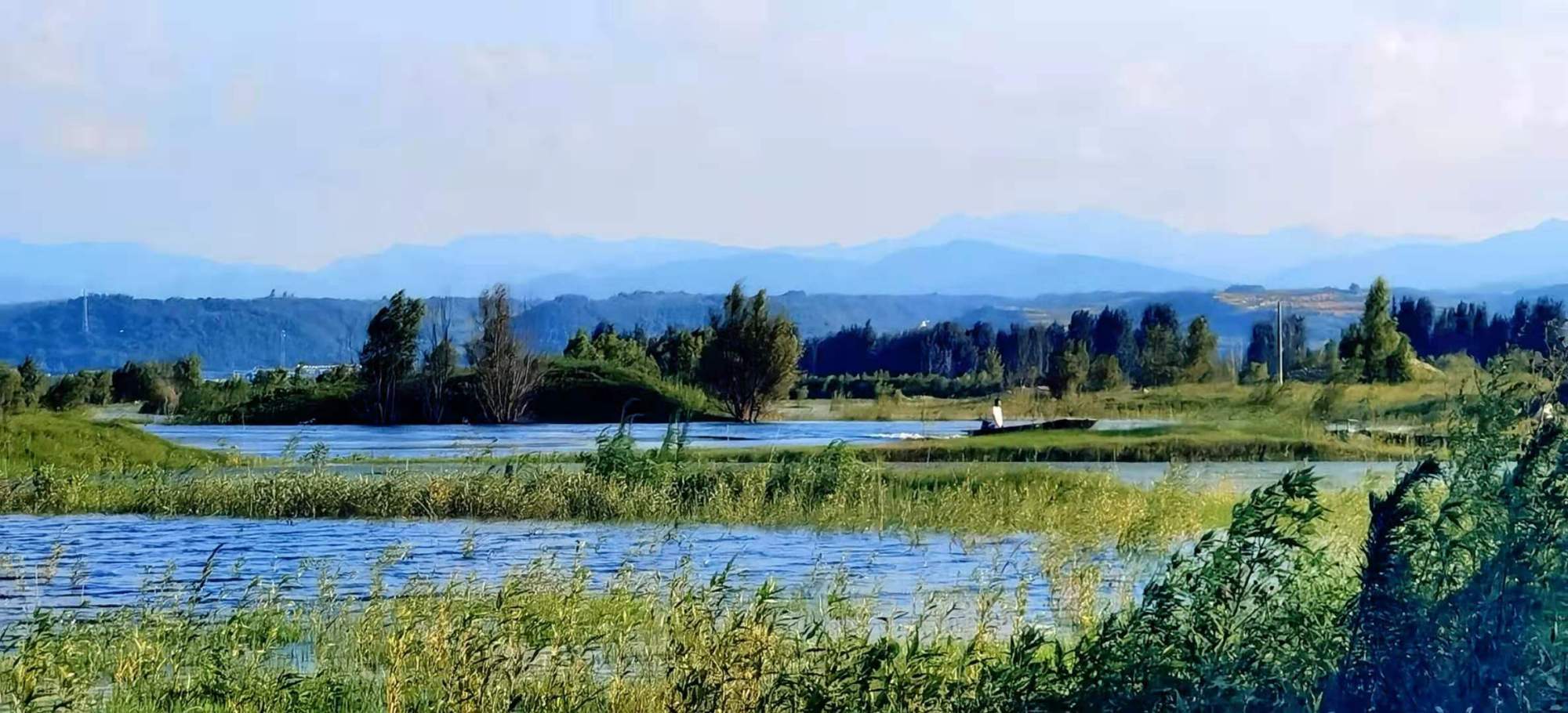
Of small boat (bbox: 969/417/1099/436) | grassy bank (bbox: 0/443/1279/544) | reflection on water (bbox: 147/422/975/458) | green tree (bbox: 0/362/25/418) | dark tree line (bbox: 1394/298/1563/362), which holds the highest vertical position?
dark tree line (bbox: 1394/298/1563/362)

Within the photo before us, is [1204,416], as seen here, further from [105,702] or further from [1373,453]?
[105,702]

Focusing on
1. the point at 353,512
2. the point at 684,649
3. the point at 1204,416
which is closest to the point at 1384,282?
the point at 1204,416

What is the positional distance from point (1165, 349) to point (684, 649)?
7585cm

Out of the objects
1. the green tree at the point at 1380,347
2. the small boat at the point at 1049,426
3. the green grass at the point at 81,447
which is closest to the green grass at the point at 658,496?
the green grass at the point at 81,447

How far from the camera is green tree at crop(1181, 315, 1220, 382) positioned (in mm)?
72875

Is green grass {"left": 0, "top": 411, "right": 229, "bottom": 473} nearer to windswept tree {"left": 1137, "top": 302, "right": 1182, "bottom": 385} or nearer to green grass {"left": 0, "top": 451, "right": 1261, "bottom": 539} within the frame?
green grass {"left": 0, "top": 451, "right": 1261, "bottom": 539}

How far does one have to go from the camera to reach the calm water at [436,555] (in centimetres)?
1750

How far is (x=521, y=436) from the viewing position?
57594 millimetres

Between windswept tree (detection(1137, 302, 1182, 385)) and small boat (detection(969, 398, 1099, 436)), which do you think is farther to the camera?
windswept tree (detection(1137, 302, 1182, 385))

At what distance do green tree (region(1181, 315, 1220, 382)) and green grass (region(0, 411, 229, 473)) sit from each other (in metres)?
42.6

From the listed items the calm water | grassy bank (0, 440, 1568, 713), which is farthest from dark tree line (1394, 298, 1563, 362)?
grassy bank (0, 440, 1568, 713)

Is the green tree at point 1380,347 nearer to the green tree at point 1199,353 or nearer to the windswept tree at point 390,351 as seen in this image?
the green tree at point 1199,353

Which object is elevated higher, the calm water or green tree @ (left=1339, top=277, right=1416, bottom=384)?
green tree @ (left=1339, top=277, right=1416, bottom=384)

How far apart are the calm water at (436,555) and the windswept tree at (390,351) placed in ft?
153
